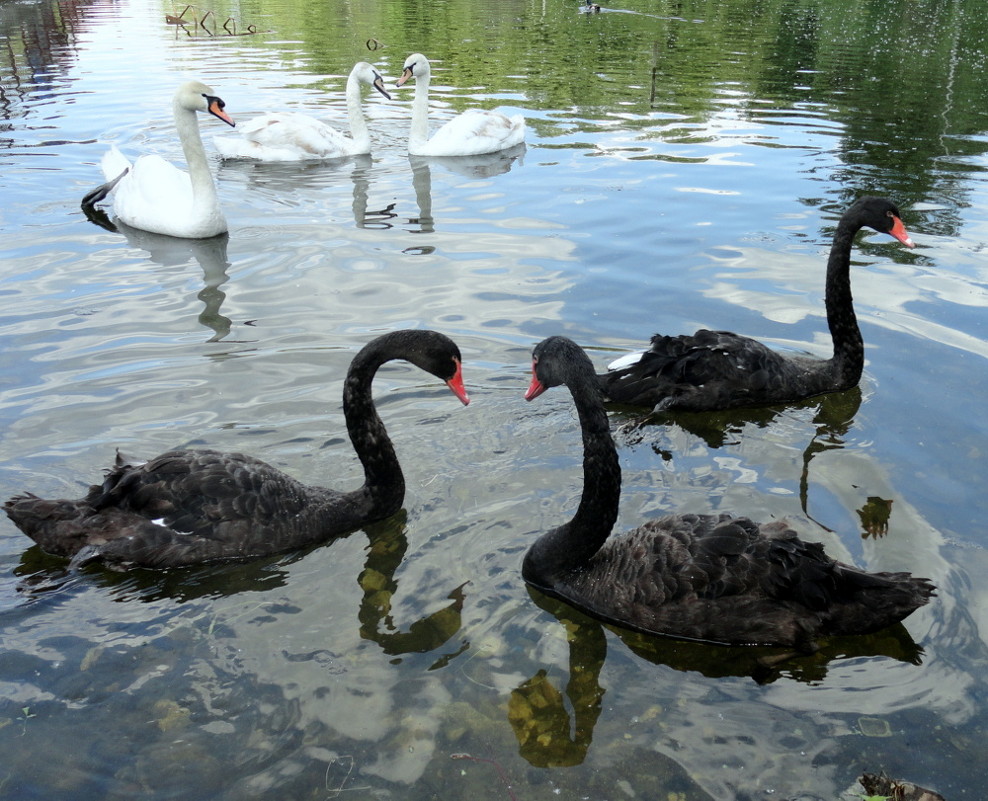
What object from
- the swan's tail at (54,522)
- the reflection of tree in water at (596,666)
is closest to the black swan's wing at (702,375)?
the reflection of tree in water at (596,666)

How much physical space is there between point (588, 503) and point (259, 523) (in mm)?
1775

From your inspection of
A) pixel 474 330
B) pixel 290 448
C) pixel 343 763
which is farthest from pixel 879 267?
pixel 343 763

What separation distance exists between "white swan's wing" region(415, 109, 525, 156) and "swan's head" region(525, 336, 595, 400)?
30.1 feet

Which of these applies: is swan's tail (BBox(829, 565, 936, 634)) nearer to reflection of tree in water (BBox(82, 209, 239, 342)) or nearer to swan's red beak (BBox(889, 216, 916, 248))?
swan's red beak (BBox(889, 216, 916, 248))

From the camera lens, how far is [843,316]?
6926mm

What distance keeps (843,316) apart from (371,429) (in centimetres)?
375

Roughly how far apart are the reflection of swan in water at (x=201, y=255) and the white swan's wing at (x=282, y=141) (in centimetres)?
269

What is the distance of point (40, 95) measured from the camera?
17.3 meters

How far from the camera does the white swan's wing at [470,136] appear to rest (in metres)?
13.2

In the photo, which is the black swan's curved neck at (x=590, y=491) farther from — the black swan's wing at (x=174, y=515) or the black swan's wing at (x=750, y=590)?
the black swan's wing at (x=174, y=515)

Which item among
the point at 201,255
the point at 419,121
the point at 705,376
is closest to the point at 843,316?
the point at 705,376

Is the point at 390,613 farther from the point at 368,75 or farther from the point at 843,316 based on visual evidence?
the point at 368,75

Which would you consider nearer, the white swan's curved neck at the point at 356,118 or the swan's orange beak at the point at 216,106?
the swan's orange beak at the point at 216,106

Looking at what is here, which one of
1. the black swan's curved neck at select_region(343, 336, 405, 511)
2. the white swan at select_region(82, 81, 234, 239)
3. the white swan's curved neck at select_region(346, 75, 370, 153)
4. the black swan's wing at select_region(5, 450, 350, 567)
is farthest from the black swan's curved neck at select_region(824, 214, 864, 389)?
the white swan's curved neck at select_region(346, 75, 370, 153)
